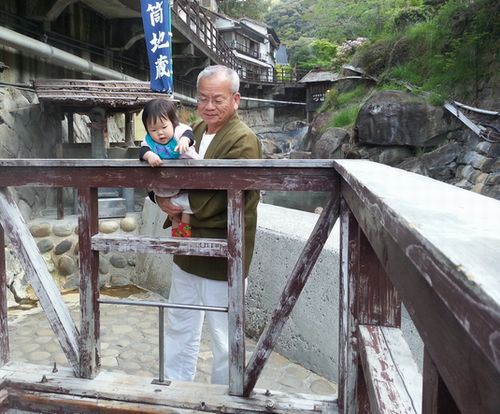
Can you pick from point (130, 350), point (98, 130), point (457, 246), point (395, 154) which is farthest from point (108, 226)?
point (395, 154)

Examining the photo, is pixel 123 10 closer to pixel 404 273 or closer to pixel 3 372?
pixel 3 372

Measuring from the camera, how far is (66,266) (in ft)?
22.1

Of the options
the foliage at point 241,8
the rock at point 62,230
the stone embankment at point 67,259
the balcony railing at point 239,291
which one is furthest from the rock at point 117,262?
the foliage at point 241,8

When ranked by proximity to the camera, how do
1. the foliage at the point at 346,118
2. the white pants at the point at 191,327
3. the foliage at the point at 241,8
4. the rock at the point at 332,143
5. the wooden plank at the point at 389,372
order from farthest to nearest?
the foliage at the point at 241,8 < the foliage at the point at 346,118 < the rock at the point at 332,143 < the white pants at the point at 191,327 < the wooden plank at the point at 389,372

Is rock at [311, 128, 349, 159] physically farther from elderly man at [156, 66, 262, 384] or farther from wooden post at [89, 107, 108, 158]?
elderly man at [156, 66, 262, 384]

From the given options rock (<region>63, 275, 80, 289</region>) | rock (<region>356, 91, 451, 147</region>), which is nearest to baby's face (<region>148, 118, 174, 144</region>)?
rock (<region>63, 275, 80, 289</region>)

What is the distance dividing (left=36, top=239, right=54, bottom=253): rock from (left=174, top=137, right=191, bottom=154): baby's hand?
548cm

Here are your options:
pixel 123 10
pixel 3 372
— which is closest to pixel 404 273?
pixel 3 372

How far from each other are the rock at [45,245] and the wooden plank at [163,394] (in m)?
4.88

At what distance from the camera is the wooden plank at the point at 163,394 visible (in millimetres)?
2082

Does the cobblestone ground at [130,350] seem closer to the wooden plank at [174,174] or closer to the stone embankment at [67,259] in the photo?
the stone embankment at [67,259]

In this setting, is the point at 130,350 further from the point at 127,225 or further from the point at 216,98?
the point at 127,225

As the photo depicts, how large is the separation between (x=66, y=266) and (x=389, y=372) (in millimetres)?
6266

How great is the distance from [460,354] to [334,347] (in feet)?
9.83
